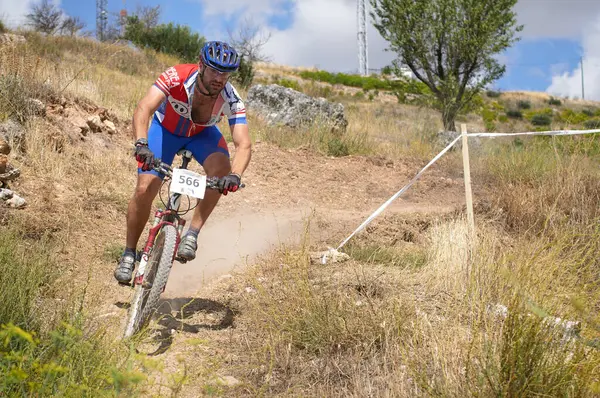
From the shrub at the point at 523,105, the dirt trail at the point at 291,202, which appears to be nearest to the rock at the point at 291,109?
the dirt trail at the point at 291,202

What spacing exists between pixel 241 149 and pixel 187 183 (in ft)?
2.58

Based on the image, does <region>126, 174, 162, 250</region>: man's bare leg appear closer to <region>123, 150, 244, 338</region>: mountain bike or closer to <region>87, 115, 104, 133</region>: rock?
<region>123, 150, 244, 338</region>: mountain bike

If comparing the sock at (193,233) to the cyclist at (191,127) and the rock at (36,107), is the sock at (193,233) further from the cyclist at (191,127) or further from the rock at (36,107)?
the rock at (36,107)

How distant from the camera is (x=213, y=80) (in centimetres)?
447

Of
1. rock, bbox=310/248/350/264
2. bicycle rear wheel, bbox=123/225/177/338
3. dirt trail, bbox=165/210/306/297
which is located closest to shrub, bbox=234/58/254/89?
dirt trail, bbox=165/210/306/297

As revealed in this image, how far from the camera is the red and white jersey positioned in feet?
15.1

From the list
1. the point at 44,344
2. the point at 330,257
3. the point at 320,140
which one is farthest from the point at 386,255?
the point at 320,140

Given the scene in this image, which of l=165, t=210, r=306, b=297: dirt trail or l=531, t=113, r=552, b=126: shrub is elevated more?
l=531, t=113, r=552, b=126: shrub

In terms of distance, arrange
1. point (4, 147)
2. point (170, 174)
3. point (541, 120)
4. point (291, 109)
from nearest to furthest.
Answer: point (170, 174) < point (4, 147) < point (291, 109) < point (541, 120)

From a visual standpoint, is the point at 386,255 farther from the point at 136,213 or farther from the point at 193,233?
the point at 136,213

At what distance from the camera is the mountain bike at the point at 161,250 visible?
3.95 meters

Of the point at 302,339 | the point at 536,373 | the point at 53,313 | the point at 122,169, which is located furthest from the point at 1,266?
the point at 122,169

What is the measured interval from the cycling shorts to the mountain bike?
1.89 ft

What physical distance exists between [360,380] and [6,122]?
242 inches
